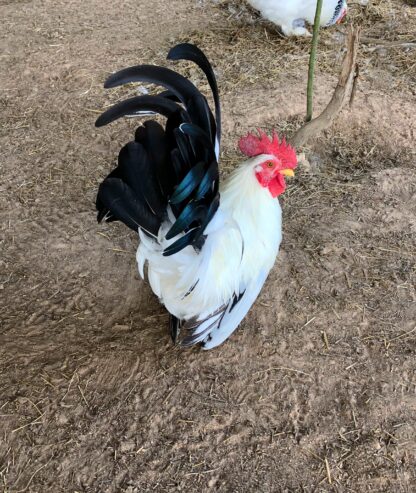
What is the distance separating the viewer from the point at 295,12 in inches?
197

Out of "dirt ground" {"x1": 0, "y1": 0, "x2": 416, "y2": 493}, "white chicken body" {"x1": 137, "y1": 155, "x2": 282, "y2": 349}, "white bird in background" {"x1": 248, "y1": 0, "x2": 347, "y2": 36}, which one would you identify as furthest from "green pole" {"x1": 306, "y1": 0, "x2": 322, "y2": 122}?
"white bird in background" {"x1": 248, "y1": 0, "x2": 347, "y2": 36}

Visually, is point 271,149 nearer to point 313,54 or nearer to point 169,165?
point 169,165

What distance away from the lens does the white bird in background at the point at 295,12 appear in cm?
500

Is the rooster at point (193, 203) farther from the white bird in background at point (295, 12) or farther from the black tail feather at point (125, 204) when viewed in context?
the white bird in background at point (295, 12)

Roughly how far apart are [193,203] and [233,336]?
95 centimetres

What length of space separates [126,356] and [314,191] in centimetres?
188

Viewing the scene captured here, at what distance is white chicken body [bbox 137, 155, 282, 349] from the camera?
2289mm

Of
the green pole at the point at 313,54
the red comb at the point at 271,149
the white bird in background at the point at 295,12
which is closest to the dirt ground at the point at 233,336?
the green pole at the point at 313,54

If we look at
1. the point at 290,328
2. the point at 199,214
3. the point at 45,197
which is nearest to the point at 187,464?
the point at 290,328

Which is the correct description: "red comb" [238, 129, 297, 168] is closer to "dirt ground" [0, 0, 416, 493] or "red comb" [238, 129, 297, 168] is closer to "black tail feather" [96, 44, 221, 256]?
"black tail feather" [96, 44, 221, 256]

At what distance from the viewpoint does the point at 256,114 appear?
4.20m

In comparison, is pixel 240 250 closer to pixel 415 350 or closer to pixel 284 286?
pixel 284 286

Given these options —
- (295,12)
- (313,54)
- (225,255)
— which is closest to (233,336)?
(225,255)

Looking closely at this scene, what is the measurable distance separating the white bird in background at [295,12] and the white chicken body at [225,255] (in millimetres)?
3323
